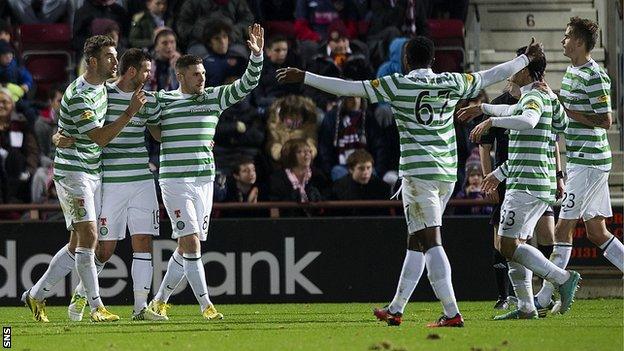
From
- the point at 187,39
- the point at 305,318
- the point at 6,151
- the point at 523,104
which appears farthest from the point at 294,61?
the point at 523,104

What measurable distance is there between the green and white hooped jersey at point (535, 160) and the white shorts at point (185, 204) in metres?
2.48

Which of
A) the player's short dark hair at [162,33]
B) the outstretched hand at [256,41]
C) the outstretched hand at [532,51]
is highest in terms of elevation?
the player's short dark hair at [162,33]

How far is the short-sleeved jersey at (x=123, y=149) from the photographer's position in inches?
527

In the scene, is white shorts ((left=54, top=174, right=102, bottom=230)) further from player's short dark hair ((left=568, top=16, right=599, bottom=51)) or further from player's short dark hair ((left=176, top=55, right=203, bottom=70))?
player's short dark hair ((left=568, top=16, right=599, bottom=51))

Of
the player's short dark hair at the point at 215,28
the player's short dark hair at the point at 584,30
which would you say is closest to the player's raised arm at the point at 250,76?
the player's short dark hair at the point at 584,30

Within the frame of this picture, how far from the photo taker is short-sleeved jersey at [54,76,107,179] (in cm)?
1291

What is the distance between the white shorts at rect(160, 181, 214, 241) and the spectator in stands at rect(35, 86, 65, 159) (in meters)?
5.21

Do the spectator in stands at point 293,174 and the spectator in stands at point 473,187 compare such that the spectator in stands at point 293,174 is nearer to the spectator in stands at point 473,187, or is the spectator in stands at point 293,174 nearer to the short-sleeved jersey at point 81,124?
the spectator in stands at point 473,187

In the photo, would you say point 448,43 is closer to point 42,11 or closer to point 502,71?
point 42,11

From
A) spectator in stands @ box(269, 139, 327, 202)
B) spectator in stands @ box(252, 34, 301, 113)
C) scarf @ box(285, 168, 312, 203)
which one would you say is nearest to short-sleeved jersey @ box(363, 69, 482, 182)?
scarf @ box(285, 168, 312, 203)

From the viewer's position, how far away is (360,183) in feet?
54.7

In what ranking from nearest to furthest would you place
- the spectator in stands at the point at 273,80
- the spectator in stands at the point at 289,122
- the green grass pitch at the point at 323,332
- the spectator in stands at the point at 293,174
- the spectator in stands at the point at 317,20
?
1. the green grass pitch at the point at 323,332
2. the spectator in stands at the point at 293,174
3. the spectator in stands at the point at 289,122
4. the spectator in stands at the point at 273,80
5. the spectator in stands at the point at 317,20

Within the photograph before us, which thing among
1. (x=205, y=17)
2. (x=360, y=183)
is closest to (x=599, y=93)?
(x=360, y=183)

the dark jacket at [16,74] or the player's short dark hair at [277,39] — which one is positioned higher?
the player's short dark hair at [277,39]
